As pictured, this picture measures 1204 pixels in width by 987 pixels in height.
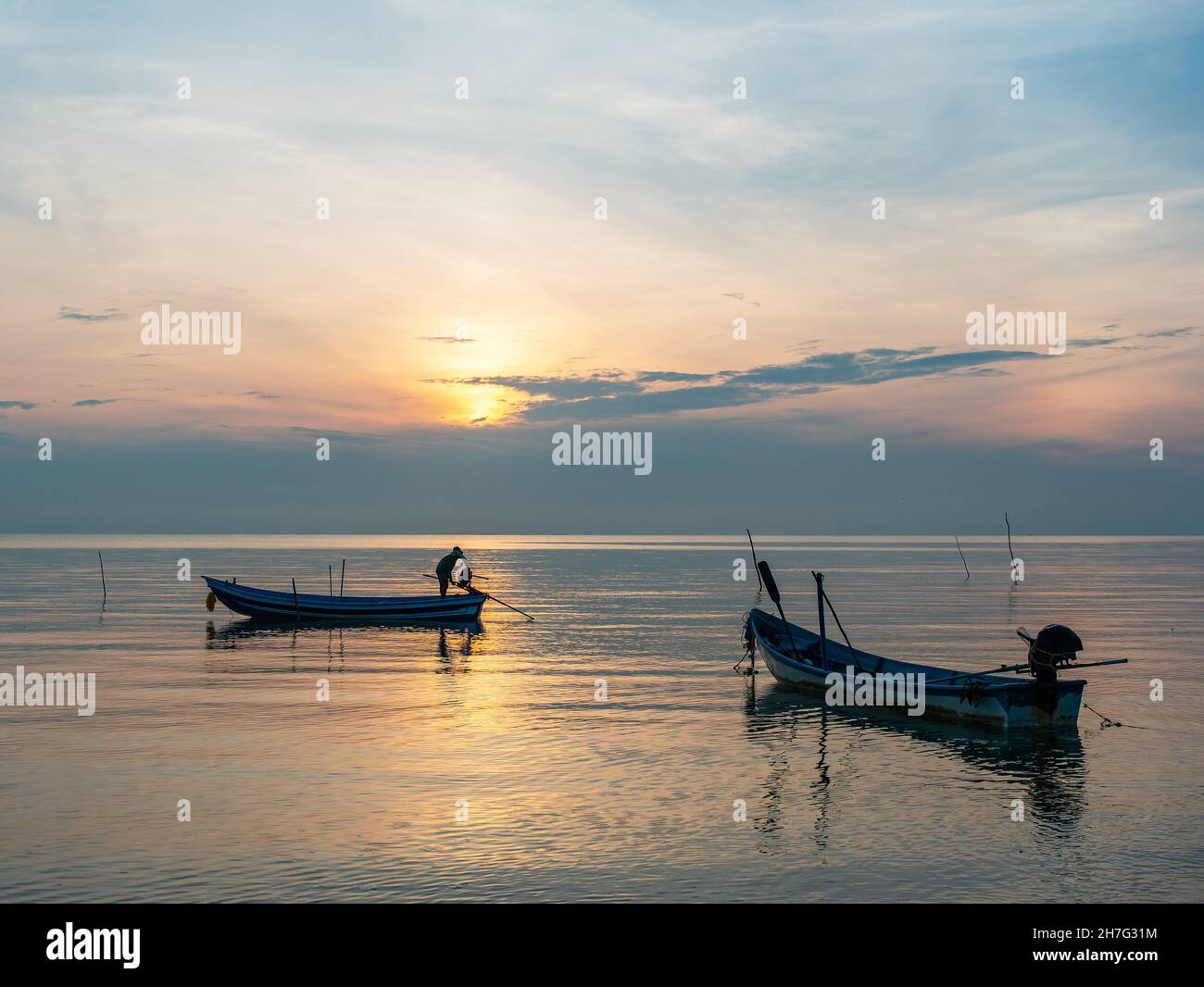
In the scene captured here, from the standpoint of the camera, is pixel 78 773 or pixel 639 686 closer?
pixel 78 773

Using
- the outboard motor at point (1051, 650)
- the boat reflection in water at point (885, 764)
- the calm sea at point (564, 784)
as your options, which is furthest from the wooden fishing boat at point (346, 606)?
the outboard motor at point (1051, 650)

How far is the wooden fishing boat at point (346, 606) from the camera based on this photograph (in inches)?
2130

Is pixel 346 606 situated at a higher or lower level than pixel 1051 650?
lower

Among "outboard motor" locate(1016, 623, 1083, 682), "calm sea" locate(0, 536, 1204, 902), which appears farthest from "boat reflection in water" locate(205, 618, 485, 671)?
"outboard motor" locate(1016, 623, 1083, 682)

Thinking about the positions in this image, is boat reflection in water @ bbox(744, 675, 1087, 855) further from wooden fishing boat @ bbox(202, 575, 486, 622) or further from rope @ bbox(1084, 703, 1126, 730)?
wooden fishing boat @ bbox(202, 575, 486, 622)

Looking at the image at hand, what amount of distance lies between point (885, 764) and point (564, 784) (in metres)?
7.26

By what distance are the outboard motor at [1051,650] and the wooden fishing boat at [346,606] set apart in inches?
1267

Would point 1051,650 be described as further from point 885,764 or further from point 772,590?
point 772,590

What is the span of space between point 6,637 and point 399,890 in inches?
1556

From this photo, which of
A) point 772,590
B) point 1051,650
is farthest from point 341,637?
point 1051,650

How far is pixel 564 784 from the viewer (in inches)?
784
